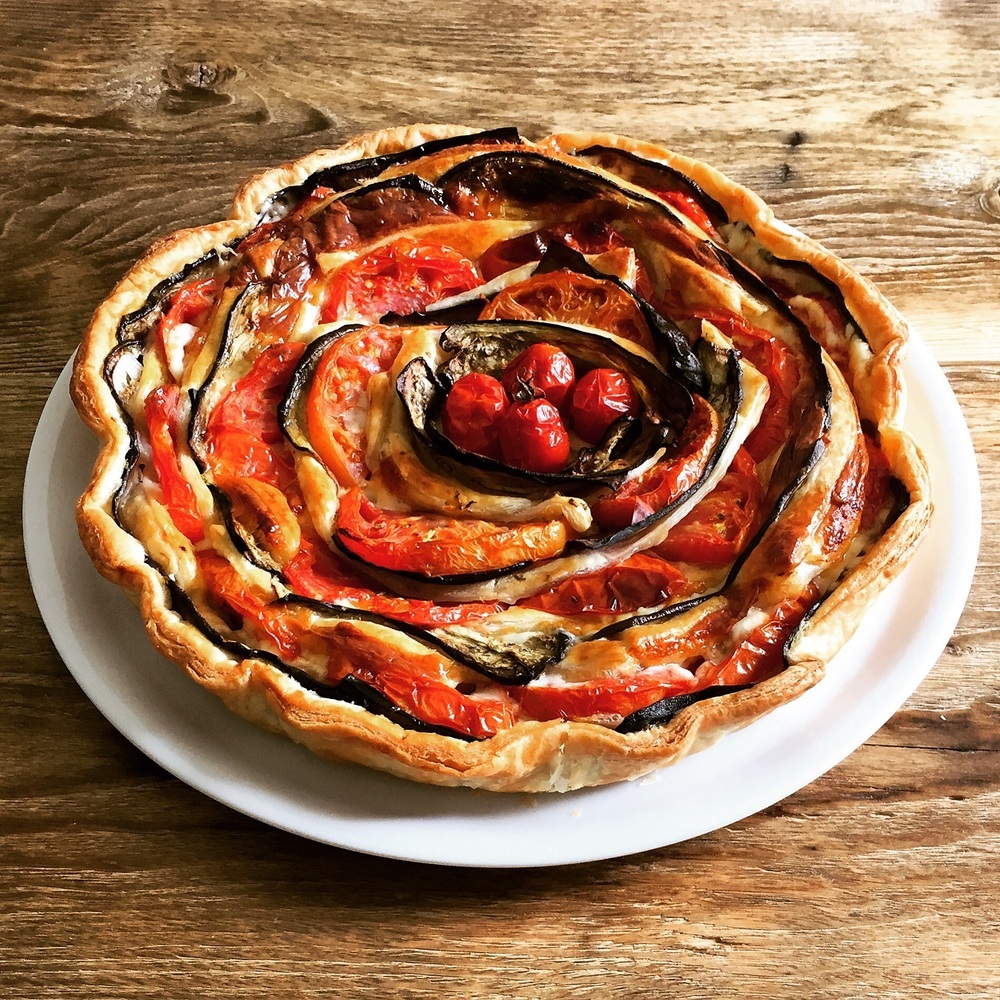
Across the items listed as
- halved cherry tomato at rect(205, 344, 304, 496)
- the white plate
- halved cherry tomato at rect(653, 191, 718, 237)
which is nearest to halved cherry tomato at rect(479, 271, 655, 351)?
halved cherry tomato at rect(653, 191, 718, 237)

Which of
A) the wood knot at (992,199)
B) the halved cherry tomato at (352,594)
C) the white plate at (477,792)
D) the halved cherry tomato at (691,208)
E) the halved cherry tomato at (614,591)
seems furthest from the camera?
the wood knot at (992,199)

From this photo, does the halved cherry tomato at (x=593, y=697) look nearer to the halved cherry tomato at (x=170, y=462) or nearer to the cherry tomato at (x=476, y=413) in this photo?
the cherry tomato at (x=476, y=413)

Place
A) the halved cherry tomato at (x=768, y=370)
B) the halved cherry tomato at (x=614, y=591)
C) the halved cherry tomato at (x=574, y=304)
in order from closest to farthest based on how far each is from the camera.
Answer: the halved cherry tomato at (x=614, y=591) < the halved cherry tomato at (x=768, y=370) < the halved cherry tomato at (x=574, y=304)

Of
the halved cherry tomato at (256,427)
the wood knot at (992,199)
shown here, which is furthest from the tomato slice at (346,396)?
the wood knot at (992,199)

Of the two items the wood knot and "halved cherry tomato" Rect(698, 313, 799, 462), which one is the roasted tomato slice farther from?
the wood knot

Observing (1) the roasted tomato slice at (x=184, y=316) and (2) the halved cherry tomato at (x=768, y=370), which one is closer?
(2) the halved cherry tomato at (x=768, y=370)

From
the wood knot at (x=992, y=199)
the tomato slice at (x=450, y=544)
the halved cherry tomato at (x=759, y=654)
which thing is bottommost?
the halved cherry tomato at (x=759, y=654)

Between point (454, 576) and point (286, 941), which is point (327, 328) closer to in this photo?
point (454, 576)

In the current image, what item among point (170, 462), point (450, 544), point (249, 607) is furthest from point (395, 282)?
point (249, 607)
